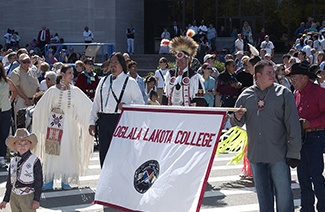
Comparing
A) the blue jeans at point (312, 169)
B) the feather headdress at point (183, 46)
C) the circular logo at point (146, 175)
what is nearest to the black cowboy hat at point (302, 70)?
the blue jeans at point (312, 169)

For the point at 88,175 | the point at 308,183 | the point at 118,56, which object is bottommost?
the point at 88,175

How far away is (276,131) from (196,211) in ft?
3.81

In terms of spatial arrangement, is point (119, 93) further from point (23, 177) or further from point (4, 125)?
point (4, 125)

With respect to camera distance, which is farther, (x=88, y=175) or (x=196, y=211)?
(x=88, y=175)

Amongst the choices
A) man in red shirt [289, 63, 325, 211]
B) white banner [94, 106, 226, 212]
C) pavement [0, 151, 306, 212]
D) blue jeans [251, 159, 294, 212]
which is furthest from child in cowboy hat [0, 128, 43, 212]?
man in red shirt [289, 63, 325, 211]

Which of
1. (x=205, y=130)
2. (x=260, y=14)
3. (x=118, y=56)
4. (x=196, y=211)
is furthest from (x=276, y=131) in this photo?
(x=260, y=14)

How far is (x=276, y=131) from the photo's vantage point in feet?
23.0

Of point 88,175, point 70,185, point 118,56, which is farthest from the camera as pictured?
point 88,175

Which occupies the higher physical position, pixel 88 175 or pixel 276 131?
pixel 276 131

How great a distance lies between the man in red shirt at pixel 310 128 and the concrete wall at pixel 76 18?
32.0m

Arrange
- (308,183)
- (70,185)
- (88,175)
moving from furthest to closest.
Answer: (88,175), (70,185), (308,183)

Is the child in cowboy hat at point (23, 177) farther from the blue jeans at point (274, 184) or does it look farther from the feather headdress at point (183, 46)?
the feather headdress at point (183, 46)

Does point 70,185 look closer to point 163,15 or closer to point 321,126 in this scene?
point 321,126

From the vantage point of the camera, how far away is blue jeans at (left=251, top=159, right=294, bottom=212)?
23.2 ft
